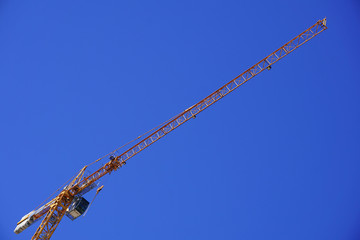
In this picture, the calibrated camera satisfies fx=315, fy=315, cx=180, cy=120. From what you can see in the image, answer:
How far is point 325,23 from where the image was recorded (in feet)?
151

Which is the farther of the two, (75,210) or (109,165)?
(109,165)

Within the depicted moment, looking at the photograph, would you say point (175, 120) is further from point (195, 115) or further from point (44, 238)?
point (44, 238)

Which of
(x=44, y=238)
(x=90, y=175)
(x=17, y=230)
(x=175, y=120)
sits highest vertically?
(x=175, y=120)

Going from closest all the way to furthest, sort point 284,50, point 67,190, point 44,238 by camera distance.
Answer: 1. point 44,238
2. point 67,190
3. point 284,50

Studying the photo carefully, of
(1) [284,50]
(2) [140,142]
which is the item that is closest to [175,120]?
(2) [140,142]

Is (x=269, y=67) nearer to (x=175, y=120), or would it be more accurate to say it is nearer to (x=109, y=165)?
(x=175, y=120)

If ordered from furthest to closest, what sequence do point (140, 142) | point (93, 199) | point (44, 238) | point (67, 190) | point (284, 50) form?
Result: point (284, 50) < point (140, 142) < point (93, 199) < point (67, 190) < point (44, 238)

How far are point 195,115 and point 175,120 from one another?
2849mm

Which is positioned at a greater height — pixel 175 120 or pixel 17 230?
pixel 175 120

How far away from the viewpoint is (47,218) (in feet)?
114

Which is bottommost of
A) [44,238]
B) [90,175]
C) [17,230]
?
[44,238]

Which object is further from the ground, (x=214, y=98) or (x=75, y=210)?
(x=214, y=98)

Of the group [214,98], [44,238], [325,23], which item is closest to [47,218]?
[44,238]

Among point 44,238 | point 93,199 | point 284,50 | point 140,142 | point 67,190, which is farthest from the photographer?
point 284,50
